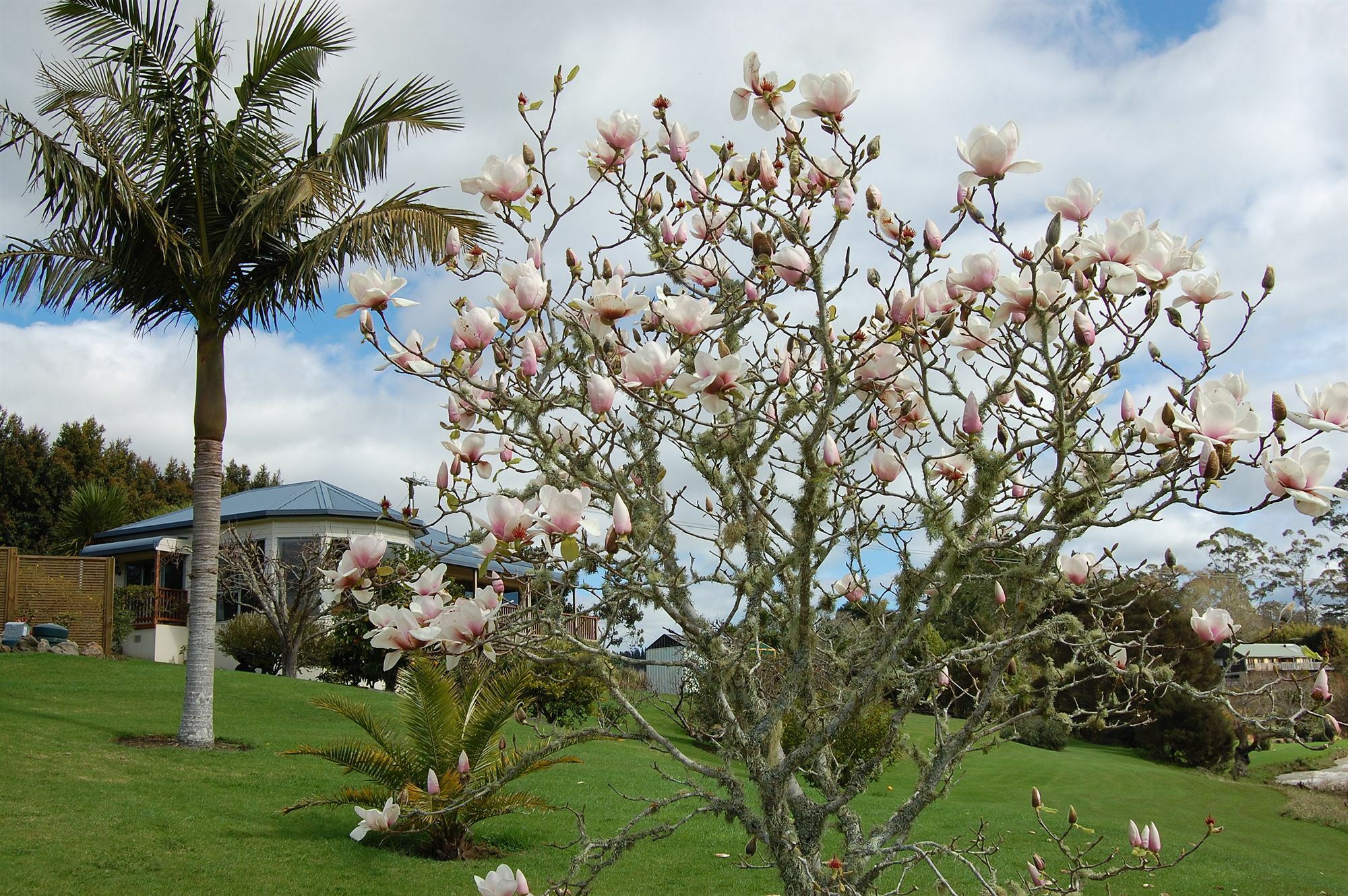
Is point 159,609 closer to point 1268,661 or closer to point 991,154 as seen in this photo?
point 1268,661

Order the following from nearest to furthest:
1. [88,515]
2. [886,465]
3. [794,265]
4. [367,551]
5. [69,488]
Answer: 1. [794,265]
2. [367,551]
3. [886,465]
4. [88,515]
5. [69,488]

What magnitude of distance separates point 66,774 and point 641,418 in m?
7.10

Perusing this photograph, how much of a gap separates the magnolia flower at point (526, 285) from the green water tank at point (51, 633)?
1570cm

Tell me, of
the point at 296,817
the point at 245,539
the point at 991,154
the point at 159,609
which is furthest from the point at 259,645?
the point at 991,154

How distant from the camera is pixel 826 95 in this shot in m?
2.10

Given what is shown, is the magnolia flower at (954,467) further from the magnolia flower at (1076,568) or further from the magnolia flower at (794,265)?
the magnolia flower at (794,265)

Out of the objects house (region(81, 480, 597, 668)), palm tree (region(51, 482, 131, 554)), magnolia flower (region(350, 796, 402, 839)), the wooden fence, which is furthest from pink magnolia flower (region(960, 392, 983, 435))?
palm tree (region(51, 482, 131, 554))

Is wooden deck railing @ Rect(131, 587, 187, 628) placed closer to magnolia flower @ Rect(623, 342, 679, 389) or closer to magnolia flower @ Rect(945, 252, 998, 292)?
magnolia flower @ Rect(623, 342, 679, 389)

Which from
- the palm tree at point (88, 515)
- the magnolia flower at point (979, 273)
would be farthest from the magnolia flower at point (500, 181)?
the palm tree at point (88, 515)

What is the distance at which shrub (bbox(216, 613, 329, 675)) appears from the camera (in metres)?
17.0

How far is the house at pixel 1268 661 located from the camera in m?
2.60

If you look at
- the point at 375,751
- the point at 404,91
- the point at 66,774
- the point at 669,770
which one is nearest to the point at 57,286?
the point at 404,91

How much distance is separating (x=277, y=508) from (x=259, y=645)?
2.89m

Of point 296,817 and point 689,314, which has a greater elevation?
point 689,314
